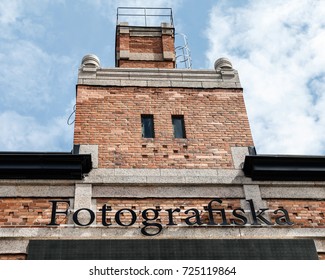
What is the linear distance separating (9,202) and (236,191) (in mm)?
4849

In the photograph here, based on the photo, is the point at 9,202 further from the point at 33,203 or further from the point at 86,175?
the point at 86,175

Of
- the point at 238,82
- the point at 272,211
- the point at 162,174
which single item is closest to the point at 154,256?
the point at 162,174

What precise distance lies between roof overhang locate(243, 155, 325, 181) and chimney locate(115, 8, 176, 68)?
18.8 ft

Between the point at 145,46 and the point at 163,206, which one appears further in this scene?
the point at 145,46

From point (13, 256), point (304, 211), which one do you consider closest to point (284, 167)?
point (304, 211)

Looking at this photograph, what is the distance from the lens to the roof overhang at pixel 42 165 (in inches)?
400

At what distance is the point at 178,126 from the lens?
468 inches

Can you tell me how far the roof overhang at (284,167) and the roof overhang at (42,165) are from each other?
12.2 feet

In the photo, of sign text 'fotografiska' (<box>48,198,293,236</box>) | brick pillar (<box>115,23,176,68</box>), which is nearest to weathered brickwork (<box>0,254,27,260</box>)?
sign text 'fotografiska' (<box>48,198,293,236</box>)

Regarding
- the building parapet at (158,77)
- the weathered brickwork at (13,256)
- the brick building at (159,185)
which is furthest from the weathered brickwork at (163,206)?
the building parapet at (158,77)

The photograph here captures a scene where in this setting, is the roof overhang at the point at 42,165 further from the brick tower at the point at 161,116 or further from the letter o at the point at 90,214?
the letter o at the point at 90,214

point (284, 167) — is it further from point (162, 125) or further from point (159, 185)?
point (162, 125)

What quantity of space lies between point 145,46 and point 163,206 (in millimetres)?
7346

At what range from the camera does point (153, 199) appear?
10023mm
